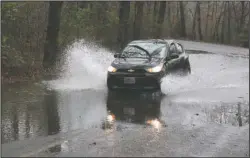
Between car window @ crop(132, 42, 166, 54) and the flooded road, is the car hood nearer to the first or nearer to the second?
the flooded road

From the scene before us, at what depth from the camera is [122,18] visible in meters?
27.0

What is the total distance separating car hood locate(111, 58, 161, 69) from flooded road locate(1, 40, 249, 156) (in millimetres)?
650

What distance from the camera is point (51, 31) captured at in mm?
15914

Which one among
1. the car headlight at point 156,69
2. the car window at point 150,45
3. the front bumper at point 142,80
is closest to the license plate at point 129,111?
the front bumper at point 142,80

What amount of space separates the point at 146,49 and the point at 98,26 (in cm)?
1865

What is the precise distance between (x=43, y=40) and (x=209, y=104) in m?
9.86

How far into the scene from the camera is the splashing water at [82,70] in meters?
13.4

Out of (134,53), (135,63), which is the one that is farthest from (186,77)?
(134,53)

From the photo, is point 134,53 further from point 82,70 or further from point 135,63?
point 82,70

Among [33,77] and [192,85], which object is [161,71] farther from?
[33,77]

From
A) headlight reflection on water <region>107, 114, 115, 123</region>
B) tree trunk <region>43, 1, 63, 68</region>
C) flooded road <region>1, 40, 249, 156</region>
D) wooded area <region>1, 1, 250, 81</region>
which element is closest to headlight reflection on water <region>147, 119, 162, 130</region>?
flooded road <region>1, 40, 249, 156</region>

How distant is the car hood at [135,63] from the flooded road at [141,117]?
2.13 ft

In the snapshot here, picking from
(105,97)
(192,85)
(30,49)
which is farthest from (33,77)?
(192,85)

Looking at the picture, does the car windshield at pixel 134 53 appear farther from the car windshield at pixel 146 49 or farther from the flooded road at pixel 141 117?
the flooded road at pixel 141 117
